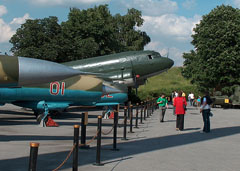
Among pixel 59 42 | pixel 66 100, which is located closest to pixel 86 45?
pixel 59 42

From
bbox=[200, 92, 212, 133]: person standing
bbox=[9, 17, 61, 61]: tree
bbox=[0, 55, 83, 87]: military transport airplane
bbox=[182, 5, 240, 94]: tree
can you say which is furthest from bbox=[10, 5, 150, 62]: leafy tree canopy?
bbox=[0, 55, 83, 87]: military transport airplane

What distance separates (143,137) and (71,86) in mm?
6219

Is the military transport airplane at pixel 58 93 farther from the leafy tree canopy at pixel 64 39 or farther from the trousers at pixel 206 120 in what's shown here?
the leafy tree canopy at pixel 64 39

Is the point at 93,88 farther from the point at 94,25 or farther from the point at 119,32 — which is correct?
the point at 119,32

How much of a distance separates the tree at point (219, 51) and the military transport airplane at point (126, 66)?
16704 mm

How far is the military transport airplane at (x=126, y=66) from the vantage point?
2716 cm

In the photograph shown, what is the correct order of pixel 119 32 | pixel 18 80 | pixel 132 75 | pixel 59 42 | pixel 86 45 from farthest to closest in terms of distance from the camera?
pixel 119 32 → pixel 86 45 → pixel 59 42 → pixel 132 75 → pixel 18 80

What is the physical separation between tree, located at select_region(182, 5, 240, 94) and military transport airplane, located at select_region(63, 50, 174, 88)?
1670cm

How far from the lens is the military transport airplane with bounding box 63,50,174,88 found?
2716 cm

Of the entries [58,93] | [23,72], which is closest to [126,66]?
[58,93]

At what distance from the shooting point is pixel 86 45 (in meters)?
Answer: 40.2

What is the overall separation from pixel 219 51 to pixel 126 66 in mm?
20193

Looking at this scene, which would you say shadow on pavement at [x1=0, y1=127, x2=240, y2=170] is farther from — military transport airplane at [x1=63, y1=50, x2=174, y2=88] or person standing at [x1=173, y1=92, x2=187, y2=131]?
military transport airplane at [x1=63, y1=50, x2=174, y2=88]

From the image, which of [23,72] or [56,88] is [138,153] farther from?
[56,88]
